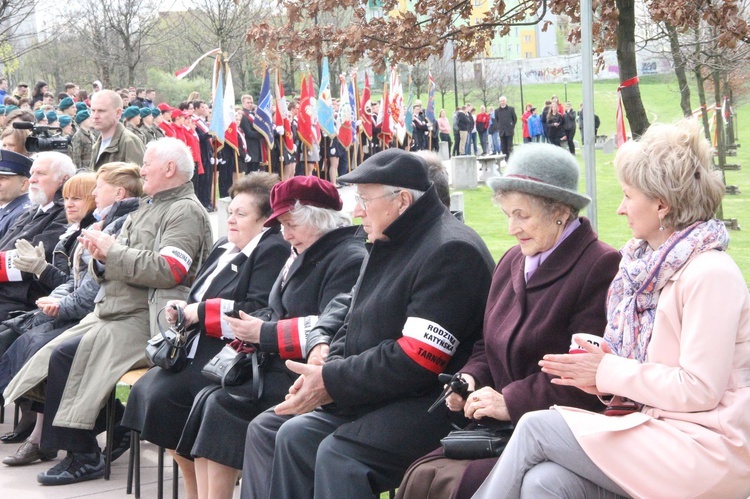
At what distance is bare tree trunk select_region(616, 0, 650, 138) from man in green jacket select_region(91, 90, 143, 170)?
13.0 ft

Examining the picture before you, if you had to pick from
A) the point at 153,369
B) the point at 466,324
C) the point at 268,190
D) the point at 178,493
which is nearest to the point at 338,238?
the point at 268,190

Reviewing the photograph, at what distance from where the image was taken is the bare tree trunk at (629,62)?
5.72 m

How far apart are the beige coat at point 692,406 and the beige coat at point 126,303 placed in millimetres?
3086

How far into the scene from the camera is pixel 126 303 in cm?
544

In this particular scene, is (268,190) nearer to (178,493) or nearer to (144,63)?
(178,493)

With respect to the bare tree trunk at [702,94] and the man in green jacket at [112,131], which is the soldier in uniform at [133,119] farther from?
the bare tree trunk at [702,94]

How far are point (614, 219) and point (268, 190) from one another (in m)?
12.4

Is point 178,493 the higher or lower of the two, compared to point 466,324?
lower

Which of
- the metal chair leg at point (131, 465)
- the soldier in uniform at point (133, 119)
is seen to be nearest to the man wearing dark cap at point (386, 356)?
the metal chair leg at point (131, 465)

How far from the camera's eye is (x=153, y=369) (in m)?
5.02

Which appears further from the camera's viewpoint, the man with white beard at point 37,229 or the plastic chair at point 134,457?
the man with white beard at point 37,229

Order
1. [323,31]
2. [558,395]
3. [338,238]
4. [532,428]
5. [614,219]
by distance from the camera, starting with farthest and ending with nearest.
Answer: [614,219] → [323,31] → [338,238] → [558,395] → [532,428]

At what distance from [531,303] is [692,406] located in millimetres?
783

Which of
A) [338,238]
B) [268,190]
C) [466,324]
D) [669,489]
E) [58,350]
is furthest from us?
[58,350]
